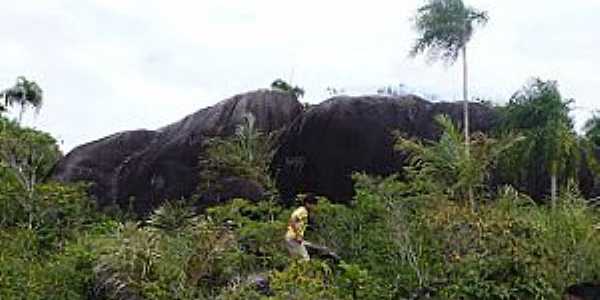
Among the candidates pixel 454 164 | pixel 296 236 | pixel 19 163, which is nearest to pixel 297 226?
pixel 296 236

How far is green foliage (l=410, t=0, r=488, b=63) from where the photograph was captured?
18.1m

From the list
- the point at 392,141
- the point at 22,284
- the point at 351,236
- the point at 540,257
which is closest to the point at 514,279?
the point at 540,257

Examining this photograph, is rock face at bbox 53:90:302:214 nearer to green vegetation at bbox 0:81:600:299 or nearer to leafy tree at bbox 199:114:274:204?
leafy tree at bbox 199:114:274:204

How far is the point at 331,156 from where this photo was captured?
2067 centimetres

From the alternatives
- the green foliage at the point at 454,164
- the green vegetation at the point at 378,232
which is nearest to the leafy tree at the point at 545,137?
the green vegetation at the point at 378,232

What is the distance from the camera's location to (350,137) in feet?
67.4

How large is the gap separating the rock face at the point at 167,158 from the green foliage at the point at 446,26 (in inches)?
173

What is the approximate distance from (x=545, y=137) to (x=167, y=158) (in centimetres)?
876

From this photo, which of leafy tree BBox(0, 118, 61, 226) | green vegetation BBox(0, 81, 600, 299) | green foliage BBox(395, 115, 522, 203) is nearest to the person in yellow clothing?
green vegetation BBox(0, 81, 600, 299)

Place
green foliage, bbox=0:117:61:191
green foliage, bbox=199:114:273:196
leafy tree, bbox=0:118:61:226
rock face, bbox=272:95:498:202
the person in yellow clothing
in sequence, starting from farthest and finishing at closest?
rock face, bbox=272:95:498:202
green foliage, bbox=199:114:273:196
green foliage, bbox=0:117:61:191
leafy tree, bbox=0:118:61:226
the person in yellow clothing

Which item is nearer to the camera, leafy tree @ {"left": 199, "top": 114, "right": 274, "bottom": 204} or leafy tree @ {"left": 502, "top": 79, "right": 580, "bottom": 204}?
leafy tree @ {"left": 502, "top": 79, "right": 580, "bottom": 204}

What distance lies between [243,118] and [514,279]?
1001 centimetres

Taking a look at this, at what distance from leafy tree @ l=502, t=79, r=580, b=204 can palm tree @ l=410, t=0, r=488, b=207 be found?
152 centimetres

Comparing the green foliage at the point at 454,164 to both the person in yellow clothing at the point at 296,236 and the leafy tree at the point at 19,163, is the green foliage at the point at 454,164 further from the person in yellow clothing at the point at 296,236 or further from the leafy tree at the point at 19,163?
the leafy tree at the point at 19,163
